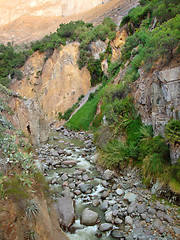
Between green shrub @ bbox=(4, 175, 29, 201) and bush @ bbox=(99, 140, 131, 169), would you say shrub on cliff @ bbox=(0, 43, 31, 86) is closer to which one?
bush @ bbox=(99, 140, 131, 169)

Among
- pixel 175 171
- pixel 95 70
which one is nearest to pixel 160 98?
pixel 175 171

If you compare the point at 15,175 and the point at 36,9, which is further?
the point at 36,9

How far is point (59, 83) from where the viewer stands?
3002 centimetres

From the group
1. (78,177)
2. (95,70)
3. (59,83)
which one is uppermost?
(95,70)

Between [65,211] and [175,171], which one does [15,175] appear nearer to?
[65,211]

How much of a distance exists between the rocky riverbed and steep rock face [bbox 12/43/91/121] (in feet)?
62.3

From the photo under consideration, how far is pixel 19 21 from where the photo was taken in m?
68.2

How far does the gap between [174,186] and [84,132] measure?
13520mm

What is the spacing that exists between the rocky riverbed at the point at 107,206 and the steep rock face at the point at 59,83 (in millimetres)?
19001

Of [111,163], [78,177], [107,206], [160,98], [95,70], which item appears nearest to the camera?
[107,206]

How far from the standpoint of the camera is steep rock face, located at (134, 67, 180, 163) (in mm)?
8133

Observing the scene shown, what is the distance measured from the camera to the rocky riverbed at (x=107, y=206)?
224 inches

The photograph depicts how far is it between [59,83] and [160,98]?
22965 millimetres

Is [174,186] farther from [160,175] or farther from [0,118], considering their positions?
[0,118]
